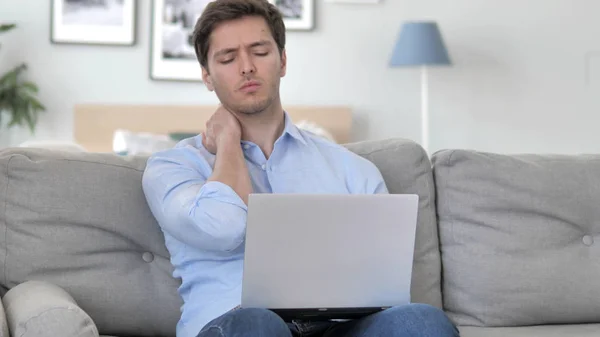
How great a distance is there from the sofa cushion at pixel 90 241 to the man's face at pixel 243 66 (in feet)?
1.00

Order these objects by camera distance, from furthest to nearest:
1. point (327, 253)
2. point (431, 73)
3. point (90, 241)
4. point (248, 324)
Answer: point (431, 73) < point (90, 241) < point (327, 253) < point (248, 324)

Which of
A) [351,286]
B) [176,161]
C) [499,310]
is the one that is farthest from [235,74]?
[499,310]

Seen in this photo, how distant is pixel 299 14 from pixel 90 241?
144 inches

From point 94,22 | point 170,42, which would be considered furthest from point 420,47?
point 94,22

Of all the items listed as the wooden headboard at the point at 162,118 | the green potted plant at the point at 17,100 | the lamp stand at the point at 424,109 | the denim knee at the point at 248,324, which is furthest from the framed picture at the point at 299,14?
the denim knee at the point at 248,324

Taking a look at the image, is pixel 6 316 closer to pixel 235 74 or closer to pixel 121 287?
pixel 121 287

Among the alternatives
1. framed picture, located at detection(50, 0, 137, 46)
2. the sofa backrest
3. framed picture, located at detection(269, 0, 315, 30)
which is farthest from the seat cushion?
framed picture, located at detection(50, 0, 137, 46)

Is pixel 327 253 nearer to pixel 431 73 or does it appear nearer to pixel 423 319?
pixel 423 319

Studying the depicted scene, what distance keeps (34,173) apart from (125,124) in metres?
3.40

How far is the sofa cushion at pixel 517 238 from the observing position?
7.11ft

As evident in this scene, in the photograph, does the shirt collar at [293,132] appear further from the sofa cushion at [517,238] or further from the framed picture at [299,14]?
the framed picture at [299,14]

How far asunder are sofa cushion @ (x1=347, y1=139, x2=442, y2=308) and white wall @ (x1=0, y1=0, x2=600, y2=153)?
327cm

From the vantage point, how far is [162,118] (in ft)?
17.7

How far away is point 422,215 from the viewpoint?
7.16 feet
